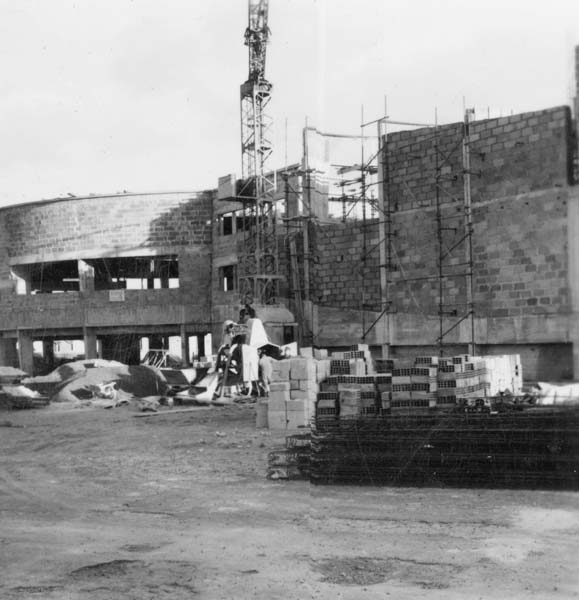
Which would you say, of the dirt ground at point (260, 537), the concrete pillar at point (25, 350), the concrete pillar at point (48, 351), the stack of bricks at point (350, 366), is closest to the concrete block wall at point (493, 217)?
the stack of bricks at point (350, 366)

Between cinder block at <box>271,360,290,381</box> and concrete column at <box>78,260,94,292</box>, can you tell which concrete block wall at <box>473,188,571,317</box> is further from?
concrete column at <box>78,260,94,292</box>

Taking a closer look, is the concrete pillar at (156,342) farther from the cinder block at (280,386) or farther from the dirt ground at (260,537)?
the dirt ground at (260,537)

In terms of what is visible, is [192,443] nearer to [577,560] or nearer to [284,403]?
[284,403]

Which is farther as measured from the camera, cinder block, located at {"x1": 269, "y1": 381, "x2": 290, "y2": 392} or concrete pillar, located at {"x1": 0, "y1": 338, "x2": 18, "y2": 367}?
concrete pillar, located at {"x1": 0, "y1": 338, "x2": 18, "y2": 367}

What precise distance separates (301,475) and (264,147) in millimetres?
26390

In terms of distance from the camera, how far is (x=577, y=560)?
246 inches

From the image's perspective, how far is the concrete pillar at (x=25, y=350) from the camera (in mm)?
37594

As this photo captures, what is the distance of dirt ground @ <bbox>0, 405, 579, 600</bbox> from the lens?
577 cm

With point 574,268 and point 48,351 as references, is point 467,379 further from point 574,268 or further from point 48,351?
point 48,351

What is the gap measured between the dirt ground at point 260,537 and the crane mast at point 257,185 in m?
19.2

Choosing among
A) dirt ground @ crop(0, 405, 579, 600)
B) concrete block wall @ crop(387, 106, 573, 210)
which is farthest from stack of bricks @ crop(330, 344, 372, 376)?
concrete block wall @ crop(387, 106, 573, 210)

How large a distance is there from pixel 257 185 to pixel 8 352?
1709 cm

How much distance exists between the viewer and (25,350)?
1486 inches

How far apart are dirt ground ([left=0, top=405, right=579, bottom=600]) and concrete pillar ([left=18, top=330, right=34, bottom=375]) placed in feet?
88.0
